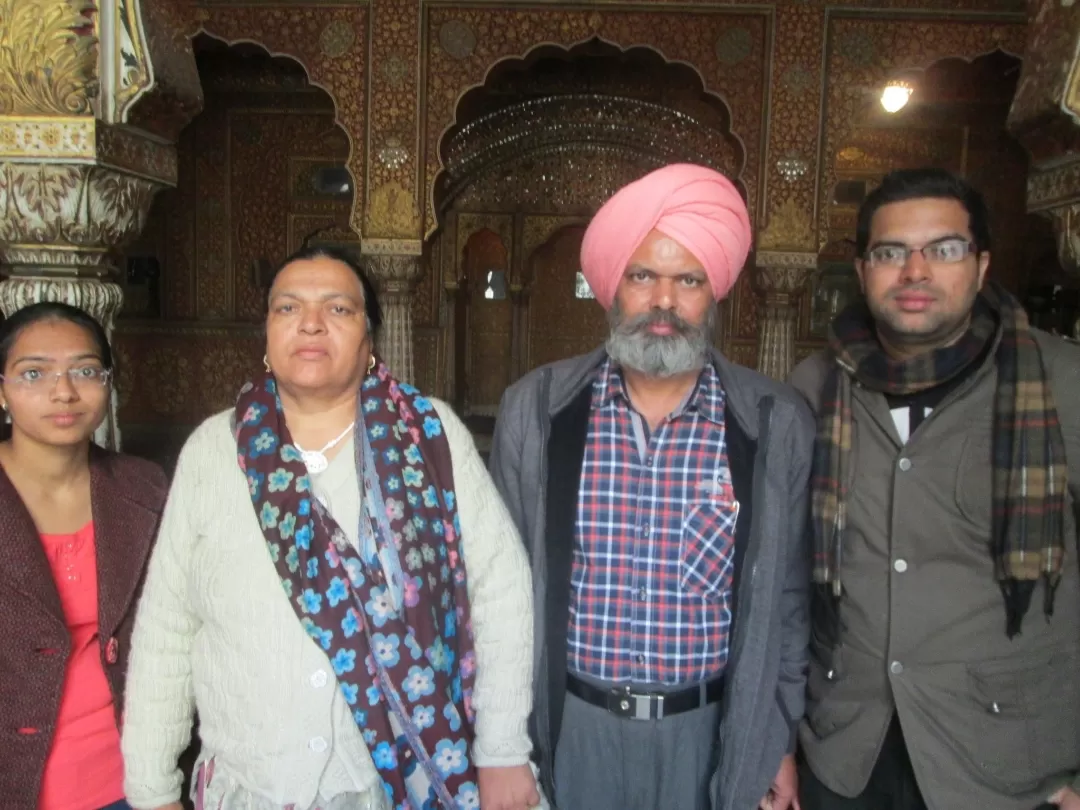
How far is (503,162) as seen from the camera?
24.3 feet

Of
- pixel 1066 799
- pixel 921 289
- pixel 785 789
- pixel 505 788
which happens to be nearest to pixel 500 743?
pixel 505 788

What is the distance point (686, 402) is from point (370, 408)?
24.3 inches

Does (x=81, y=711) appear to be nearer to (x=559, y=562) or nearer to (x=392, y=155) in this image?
(x=559, y=562)

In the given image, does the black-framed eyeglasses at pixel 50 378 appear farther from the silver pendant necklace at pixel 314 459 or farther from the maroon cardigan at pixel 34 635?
the silver pendant necklace at pixel 314 459

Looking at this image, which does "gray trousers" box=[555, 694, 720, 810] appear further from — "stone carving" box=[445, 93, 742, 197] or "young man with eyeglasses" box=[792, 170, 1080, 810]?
"stone carving" box=[445, 93, 742, 197]

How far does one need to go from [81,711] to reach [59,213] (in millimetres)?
1134

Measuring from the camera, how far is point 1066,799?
4.58 feet

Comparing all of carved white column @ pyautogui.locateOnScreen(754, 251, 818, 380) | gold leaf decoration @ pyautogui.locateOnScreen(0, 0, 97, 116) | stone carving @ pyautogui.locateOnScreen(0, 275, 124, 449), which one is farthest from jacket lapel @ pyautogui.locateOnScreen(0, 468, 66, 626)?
carved white column @ pyautogui.locateOnScreen(754, 251, 818, 380)

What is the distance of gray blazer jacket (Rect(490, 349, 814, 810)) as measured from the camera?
1460 mm

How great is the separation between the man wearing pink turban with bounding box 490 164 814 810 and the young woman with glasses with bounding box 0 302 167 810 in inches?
31.3

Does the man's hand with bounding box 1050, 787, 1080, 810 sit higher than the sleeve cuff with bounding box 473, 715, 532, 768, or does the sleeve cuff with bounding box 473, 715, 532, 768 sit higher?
the sleeve cuff with bounding box 473, 715, 532, 768

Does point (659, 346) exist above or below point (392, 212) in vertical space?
below

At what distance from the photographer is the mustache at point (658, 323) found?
5.05 ft

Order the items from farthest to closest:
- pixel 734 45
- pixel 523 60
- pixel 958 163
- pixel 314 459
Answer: pixel 958 163 < pixel 523 60 < pixel 734 45 < pixel 314 459
